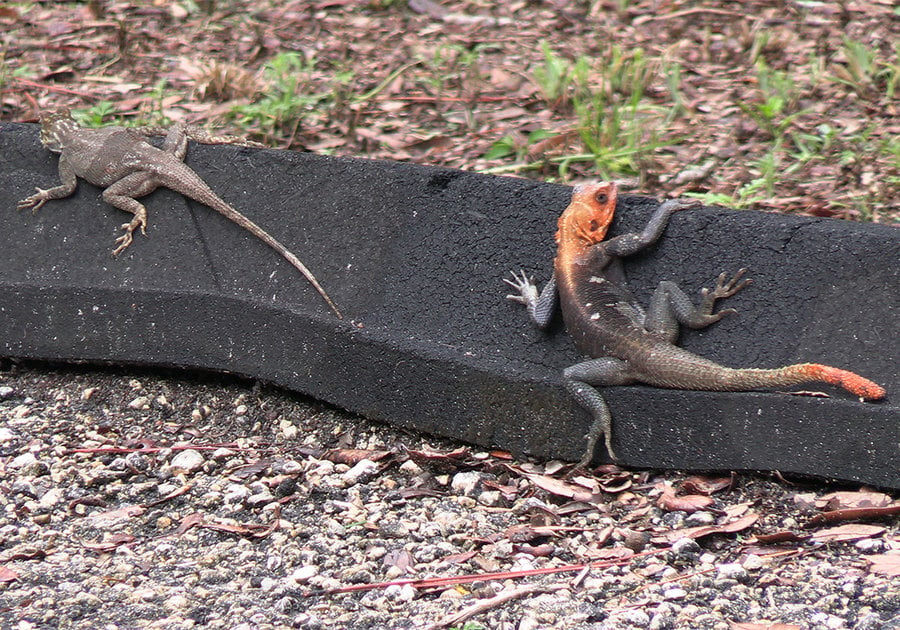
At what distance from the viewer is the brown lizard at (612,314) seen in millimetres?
4066

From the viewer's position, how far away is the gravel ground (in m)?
3.27

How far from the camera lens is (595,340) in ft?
14.0

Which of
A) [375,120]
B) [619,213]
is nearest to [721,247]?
[619,213]

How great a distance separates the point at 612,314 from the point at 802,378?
810 mm

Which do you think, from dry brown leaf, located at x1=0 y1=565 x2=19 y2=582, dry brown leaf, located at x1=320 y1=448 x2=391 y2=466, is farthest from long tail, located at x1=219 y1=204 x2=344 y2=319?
dry brown leaf, located at x1=0 y1=565 x2=19 y2=582

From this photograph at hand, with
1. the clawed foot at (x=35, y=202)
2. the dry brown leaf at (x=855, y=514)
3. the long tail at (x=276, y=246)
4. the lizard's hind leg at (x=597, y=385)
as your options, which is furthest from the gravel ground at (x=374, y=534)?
the clawed foot at (x=35, y=202)

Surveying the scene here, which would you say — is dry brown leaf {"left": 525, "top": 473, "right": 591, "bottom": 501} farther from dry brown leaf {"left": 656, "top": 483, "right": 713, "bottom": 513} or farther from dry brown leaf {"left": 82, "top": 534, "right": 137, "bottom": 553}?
dry brown leaf {"left": 82, "top": 534, "right": 137, "bottom": 553}

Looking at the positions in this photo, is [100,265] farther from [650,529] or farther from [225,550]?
[650,529]

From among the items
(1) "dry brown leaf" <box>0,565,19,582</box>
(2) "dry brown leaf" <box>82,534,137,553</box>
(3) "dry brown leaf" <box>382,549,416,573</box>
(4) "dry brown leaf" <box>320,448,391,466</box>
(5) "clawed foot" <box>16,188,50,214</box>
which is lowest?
(2) "dry brown leaf" <box>82,534,137,553</box>

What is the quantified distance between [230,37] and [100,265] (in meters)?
3.06

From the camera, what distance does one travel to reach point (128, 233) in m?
5.36

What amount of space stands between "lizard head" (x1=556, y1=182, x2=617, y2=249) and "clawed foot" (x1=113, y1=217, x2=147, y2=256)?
7.36 feet

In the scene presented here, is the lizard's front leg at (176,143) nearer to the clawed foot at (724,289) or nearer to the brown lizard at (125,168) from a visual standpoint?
the brown lizard at (125,168)

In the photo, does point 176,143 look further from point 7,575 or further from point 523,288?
point 7,575
